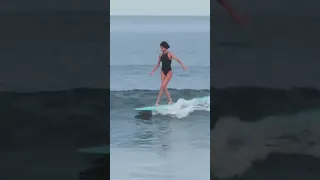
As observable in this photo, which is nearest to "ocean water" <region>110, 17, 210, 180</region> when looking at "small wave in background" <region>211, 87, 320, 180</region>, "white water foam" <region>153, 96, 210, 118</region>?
"white water foam" <region>153, 96, 210, 118</region>

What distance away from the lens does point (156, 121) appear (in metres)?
7.80

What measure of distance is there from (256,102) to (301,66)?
0.73 metres

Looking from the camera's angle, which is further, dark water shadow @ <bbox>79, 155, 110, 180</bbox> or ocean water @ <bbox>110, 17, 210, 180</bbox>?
dark water shadow @ <bbox>79, 155, 110, 180</bbox>

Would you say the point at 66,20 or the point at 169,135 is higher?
the point at 66,20

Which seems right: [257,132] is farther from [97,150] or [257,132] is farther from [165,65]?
[97,150]

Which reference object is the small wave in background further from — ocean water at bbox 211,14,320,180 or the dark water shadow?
the dark water shadow

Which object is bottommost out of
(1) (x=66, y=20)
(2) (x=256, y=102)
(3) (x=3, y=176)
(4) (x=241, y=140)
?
(3) (x=3, y=176)

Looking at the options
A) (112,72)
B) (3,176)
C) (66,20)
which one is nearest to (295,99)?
(112,72)

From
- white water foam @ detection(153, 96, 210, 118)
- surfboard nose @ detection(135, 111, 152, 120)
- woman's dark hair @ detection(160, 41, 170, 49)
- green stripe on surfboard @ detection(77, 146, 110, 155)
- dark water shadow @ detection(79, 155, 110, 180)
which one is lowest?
dark water shadow @ detection(79, 155, 110, 180)

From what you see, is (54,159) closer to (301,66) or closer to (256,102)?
(256,102)

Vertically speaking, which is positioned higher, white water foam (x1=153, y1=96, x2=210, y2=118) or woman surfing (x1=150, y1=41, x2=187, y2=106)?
woman surfing (x1=150, y1=41, x2=187, y2=106)

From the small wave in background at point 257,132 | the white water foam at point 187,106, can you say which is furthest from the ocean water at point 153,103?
the small wave in background at point 257,132

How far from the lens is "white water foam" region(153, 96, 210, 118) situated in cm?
774

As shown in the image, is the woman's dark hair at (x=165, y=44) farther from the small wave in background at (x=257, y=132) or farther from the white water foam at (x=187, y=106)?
the small wave in background at (x=257, y=132)
